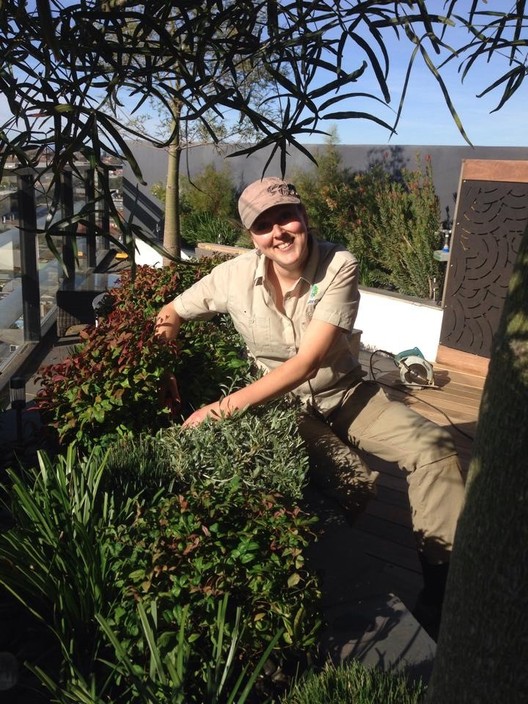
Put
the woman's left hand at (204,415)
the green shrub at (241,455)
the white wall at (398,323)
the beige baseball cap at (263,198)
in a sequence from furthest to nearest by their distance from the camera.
Answer: the white wall at (398,323)
the beige baseball cap at (263,198)
the woman's left hand at (204,415)
the green shrub at (241,455)

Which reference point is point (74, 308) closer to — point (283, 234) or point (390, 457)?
point (283, 234)

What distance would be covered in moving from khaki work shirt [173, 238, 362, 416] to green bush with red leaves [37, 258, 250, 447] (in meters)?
0.21

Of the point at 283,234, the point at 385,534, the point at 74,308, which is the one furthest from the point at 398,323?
the point at 283,234

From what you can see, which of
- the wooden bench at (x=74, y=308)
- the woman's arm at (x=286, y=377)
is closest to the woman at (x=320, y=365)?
the woman's arm at (x=286, y=377)

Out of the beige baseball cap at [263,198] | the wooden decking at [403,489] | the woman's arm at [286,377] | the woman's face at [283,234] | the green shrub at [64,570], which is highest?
the beige baseball cap at [263,198]

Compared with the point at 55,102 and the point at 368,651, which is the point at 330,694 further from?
the point at 55,102

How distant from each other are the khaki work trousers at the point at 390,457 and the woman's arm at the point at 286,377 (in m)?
0.28

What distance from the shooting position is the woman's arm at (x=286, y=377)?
2559 mm

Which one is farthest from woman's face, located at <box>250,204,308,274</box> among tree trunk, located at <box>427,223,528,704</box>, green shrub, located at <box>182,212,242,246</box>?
green shrub, located at <box>182,212,242,246</box>

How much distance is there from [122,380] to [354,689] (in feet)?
4.33

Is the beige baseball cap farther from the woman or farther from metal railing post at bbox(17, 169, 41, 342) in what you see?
metal railing post at bbox(17, 169, 41, 342)

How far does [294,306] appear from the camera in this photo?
2.88m

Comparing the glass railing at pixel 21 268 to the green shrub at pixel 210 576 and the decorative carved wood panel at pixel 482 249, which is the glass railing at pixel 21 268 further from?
the decorative carved wood panel at pixel 482 249

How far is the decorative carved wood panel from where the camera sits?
5.92m
